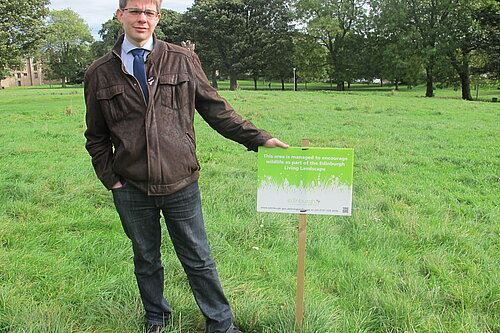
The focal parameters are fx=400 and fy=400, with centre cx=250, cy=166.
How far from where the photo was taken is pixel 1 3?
26656 millimetres

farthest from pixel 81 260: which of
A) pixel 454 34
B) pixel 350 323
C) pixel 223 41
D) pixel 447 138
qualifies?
pixel 223 41

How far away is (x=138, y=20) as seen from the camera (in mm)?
2102

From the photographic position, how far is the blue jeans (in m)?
2.31

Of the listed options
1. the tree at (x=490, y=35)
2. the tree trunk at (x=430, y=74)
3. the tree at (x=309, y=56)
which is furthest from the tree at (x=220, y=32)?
the tree at (x=490, y=35)

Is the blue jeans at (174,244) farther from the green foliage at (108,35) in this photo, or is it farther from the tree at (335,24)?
the green foliage at (108,35)

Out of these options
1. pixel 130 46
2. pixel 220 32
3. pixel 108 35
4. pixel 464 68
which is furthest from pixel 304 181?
pixel 108 35

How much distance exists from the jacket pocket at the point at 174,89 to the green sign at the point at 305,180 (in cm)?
56

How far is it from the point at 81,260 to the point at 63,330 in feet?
3.79

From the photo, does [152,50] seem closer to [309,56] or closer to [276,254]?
[276,254]

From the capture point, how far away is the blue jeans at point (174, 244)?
231 centimetres

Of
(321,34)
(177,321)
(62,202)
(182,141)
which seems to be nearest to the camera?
(182,141)

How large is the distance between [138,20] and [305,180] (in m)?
1.30

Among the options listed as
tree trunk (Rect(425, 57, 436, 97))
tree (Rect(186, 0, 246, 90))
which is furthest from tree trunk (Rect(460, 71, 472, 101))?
tree (Rect(186, 0, 246, 90))

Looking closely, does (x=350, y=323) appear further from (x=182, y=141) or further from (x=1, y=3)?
(x=1, y=3)
